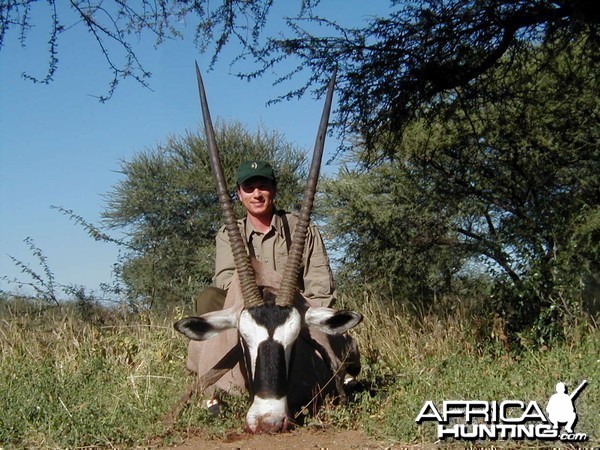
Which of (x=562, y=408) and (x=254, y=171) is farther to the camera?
(x=254, y=171)

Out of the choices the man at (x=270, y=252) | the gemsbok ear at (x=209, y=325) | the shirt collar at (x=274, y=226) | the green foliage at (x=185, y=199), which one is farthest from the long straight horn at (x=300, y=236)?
the green foliage at (x=185, y=199)

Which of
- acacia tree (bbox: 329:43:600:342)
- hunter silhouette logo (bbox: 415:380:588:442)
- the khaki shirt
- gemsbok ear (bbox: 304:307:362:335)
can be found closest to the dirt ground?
hunter silhouette logo (bbox: 415:380:588:442)

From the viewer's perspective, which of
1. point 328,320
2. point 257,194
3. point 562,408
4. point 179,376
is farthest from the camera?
point 179,376

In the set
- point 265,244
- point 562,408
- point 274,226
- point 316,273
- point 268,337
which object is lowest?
point 562,408

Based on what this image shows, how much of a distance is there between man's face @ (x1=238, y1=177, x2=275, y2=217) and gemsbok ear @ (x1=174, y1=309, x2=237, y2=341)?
1.09m

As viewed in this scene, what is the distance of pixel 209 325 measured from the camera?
196 inches

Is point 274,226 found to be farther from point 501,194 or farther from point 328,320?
point 501,194

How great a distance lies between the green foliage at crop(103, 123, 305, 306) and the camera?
1459cm

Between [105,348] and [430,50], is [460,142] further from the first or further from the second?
[105,348]

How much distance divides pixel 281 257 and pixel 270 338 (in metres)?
1.44

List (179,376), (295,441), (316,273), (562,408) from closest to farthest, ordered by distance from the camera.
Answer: (562,408) < (295,441) < (316,273) < (179,376)

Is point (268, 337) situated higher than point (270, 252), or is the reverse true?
point (270, 252)

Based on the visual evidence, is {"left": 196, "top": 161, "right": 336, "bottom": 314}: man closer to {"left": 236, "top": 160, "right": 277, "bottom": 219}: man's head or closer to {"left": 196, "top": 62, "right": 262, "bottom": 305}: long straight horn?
{"left": 236, "top": 160, "right": 277, "bottom": 219}: man's head

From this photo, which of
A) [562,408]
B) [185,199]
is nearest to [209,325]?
[562,408]
